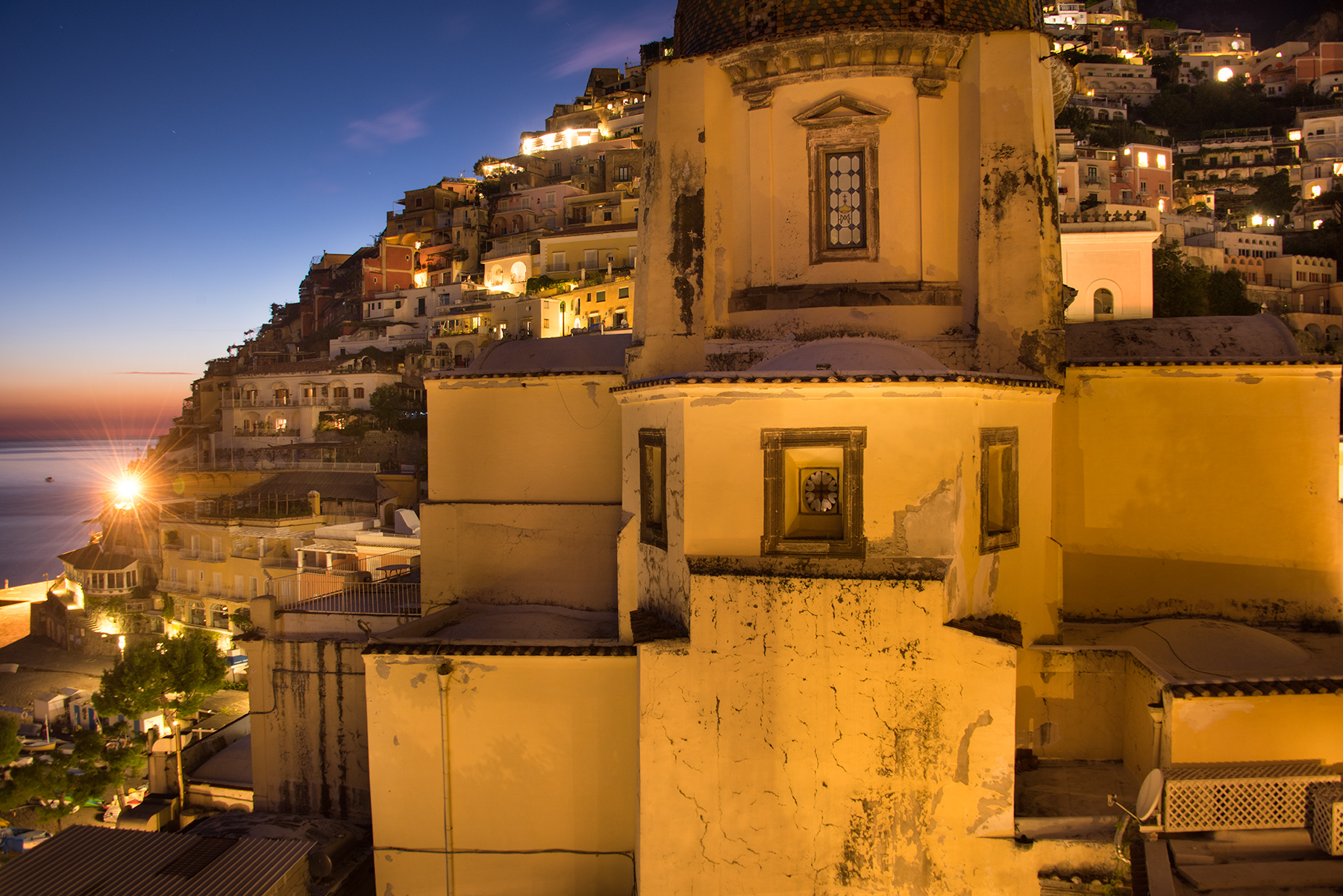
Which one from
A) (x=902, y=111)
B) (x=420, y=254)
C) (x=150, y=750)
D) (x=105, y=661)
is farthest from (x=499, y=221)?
(x=902, y=111)

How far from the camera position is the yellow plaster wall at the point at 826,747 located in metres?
8.16

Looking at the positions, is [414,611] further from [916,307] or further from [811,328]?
[916,307]

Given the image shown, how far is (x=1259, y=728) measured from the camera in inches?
326

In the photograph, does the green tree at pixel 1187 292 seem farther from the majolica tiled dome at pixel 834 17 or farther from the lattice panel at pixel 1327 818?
the lattice panel at pixel 1327 818

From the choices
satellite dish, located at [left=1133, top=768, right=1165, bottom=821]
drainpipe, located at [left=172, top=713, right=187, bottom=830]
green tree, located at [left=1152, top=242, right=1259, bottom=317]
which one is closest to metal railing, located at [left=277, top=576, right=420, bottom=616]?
drainpipe, located at [left=172, top=713, right=187, bottom=830]

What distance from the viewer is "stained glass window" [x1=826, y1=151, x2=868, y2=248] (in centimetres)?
1043

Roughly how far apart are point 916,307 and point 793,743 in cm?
567

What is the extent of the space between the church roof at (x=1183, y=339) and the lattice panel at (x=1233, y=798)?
5589 millimetres

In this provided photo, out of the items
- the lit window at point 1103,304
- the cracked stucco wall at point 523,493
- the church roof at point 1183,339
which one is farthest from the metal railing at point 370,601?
the lit window at point 1103,304

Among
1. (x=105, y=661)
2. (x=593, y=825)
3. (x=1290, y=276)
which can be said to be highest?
(x=1290, y=276)

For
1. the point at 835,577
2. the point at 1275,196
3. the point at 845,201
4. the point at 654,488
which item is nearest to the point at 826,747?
the point at 835,577

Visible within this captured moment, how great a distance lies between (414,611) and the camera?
15281 millimetres

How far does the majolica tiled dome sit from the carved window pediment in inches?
33.0

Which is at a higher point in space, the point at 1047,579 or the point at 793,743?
the point at 1047,579
